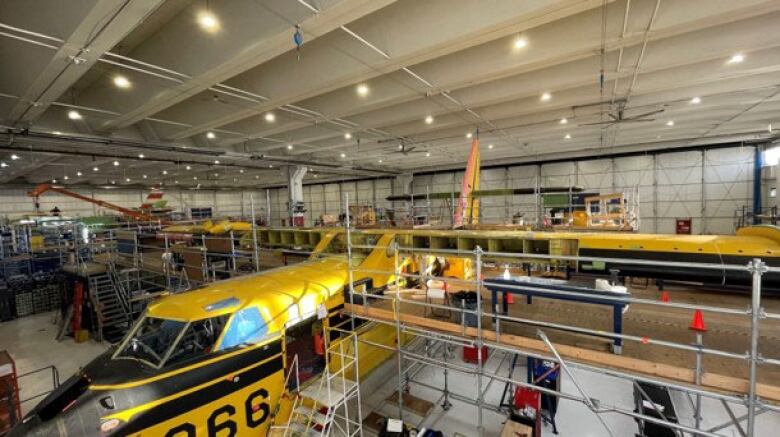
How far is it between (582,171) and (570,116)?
13745 mm

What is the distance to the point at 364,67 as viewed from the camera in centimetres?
756

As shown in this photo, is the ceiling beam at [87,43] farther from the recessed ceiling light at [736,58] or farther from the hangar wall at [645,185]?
the recessed ceiling light at [736,58]

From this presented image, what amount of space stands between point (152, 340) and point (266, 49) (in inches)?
225

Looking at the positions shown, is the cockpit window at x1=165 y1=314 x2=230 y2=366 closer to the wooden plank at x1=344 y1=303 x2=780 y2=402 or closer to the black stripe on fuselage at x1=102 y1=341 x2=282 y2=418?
the black stripe on fuselage at x1=102 y1=341 x2=282 y2=418

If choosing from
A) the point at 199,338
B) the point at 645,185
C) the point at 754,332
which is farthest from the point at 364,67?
the point at 645,185

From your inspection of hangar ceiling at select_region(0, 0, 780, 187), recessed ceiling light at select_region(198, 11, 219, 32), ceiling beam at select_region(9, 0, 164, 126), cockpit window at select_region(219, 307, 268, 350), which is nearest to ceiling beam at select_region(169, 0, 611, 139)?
hangar ceiling at select_region(0, 0, 780, 187)

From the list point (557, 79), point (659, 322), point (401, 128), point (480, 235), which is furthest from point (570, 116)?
point (659, 322)

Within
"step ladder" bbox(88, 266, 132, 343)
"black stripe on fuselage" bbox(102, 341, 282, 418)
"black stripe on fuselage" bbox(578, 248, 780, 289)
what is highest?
"black stripe on fuselage" bbox(578, 248, 780, 289)

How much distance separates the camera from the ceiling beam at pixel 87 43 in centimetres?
479

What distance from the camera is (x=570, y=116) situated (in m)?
13.1

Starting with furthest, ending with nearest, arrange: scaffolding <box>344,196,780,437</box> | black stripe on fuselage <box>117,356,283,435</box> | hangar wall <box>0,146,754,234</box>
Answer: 1. hangar wall <box>0,146,754,234</box>
2. black stripe on fuselage <box>117,356,283,435</box>
3. scaffolding <box>344,196,780,437</box>

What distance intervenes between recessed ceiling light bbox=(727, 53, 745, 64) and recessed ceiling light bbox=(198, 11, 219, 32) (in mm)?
11971

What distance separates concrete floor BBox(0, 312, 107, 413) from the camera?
10208 mm

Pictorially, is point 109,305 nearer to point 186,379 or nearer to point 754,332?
point 186,379
